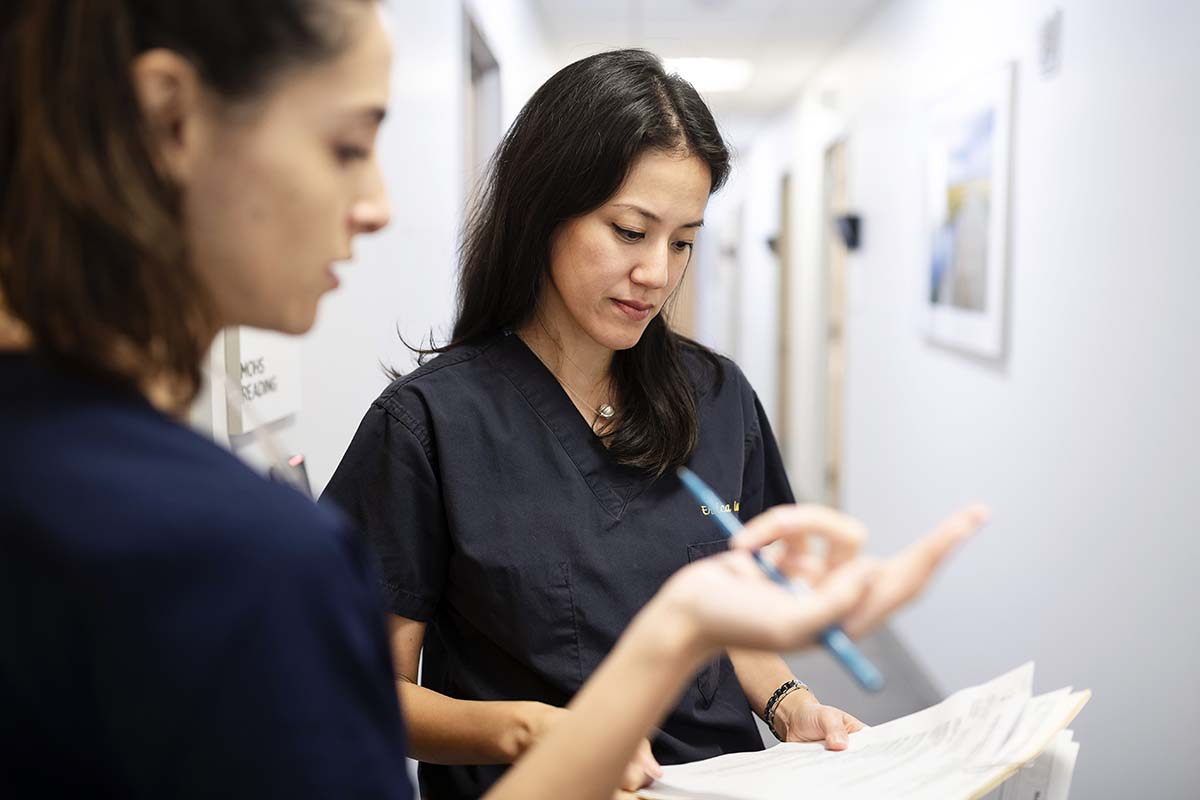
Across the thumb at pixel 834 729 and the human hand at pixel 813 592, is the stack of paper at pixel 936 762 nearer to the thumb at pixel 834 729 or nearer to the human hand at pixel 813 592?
the thumb at pixel 834 729

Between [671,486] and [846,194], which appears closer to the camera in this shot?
[671,486]

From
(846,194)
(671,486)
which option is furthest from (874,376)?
(671,486)

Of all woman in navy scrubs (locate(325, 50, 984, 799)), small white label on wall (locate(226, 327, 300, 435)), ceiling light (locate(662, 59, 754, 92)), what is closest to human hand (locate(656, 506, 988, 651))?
woman in navy scrubs (locate(325, 50, 984, 799))

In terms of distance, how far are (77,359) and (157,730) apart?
18 cm

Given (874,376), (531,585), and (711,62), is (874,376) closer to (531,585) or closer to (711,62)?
(711,62)

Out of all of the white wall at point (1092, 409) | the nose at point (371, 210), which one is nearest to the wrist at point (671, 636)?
the nose at point (371, 210)

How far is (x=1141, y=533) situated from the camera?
83.6 inches

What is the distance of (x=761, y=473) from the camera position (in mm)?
1377

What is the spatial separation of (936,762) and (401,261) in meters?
1.53

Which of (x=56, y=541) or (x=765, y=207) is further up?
(x=765, y=207)

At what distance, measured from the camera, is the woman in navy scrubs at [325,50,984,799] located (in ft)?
3.68

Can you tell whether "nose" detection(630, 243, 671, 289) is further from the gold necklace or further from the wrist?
the wrist

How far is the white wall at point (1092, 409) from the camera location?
2.01 m

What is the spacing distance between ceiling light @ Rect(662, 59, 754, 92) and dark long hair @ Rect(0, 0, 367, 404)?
5.67 metres
